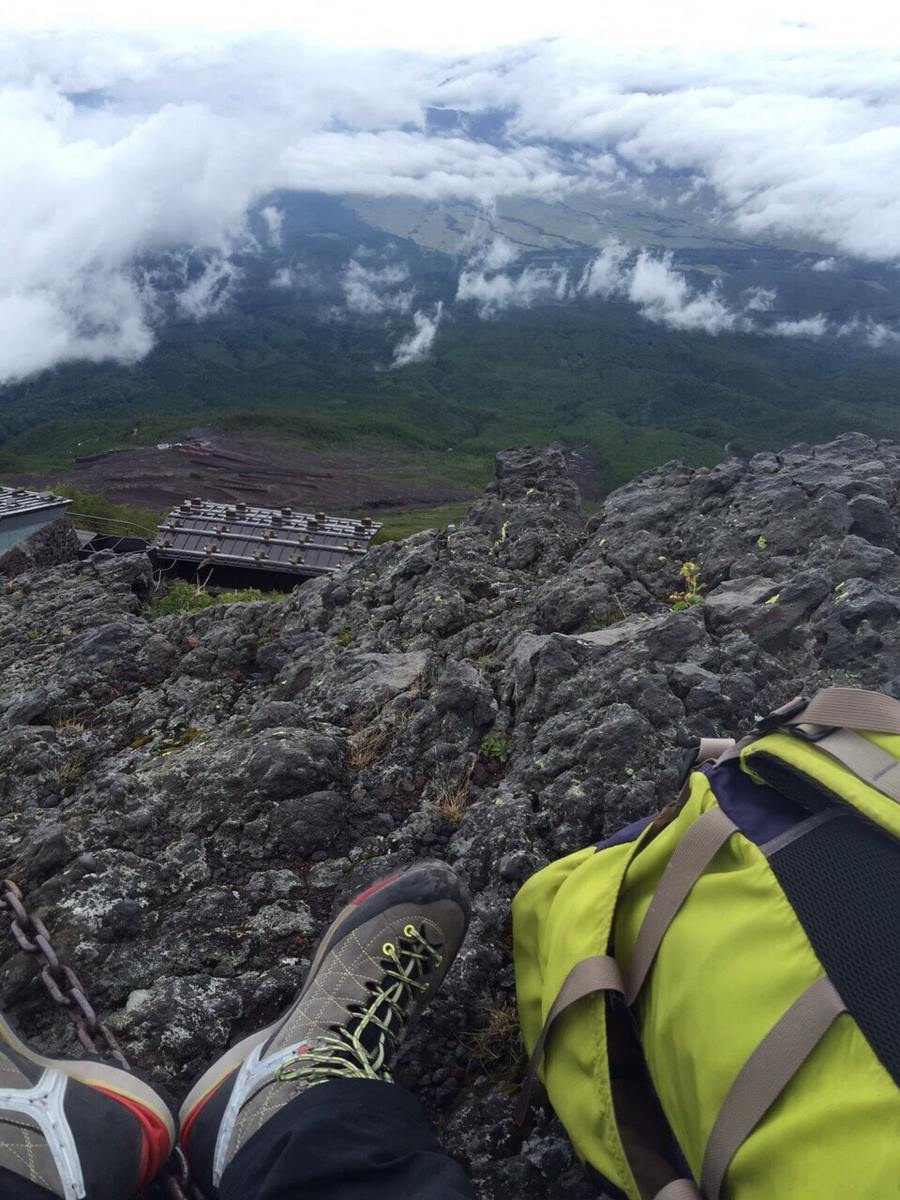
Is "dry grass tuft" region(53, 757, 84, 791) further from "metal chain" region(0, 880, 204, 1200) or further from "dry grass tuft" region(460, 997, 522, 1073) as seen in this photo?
"dry grass tuft" region(460, 997, 522, 1073)

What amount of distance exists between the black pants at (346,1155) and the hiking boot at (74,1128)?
1.70ft

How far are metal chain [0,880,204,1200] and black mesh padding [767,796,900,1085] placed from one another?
2.94 metres

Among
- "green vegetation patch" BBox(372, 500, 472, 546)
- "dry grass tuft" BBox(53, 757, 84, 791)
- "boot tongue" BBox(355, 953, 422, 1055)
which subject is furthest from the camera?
"green vegetation patch" BBox(372, 500, 472, 546)

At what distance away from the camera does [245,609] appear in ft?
32.9

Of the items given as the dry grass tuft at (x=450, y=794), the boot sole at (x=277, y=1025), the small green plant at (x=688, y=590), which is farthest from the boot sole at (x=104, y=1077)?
the small green plant at (x=688, y=590)

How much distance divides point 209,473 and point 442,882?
131800 millimetres

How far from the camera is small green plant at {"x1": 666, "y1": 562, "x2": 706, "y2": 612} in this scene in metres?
8.27

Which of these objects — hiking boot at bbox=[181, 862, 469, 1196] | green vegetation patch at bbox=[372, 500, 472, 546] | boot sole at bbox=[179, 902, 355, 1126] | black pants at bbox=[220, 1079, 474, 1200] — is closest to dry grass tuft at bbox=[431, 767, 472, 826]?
hiking boot at bbox=[181, 862, 469, 1196]

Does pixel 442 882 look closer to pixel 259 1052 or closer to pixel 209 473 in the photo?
pixel 259 1052

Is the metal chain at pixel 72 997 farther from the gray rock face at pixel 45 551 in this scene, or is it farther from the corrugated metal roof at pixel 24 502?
the corrugated metal roof at pixel 24 502

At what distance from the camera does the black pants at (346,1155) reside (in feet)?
8.75

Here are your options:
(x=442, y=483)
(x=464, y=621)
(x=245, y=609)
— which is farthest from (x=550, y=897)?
(x=442, y=483)

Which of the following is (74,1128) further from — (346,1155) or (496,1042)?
(496,1042)

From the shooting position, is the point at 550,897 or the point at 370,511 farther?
the point at 370,511
